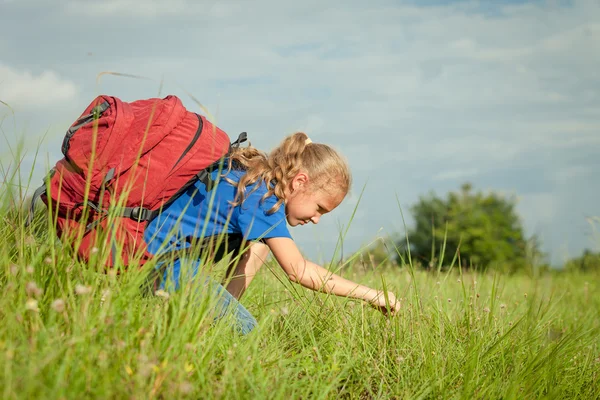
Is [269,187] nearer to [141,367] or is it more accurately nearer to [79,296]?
[79,296]

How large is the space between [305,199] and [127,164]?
1.13 metres

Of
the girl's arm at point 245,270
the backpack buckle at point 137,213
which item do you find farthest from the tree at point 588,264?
the backpack buckle at point 137,213

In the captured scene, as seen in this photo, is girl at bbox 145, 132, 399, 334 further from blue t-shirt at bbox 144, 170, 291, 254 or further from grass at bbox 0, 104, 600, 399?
grass at bbox 0, 104, 600, 399

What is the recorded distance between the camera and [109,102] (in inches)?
134

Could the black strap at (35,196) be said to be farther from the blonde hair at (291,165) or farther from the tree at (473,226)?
the tree at (473,226)

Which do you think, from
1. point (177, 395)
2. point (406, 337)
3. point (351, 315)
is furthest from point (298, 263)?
point (177, 395)

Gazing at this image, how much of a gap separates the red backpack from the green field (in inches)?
12.2

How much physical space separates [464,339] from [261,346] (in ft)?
4.11

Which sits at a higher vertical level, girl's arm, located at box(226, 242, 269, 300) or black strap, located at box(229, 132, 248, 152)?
black strap, located at box(229, 132, 248, 152)

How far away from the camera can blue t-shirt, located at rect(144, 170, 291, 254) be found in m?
3.50

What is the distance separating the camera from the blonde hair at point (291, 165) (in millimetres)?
3684

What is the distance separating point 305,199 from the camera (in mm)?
3812

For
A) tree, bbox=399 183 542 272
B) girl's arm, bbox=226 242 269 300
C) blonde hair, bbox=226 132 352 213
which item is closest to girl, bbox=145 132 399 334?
blonde hair, bbox=226 132 352 213

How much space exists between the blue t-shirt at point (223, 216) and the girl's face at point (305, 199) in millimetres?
155
